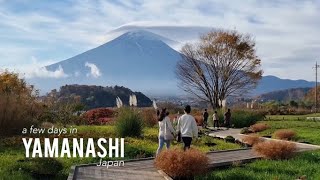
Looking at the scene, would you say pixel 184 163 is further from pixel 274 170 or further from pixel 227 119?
pixel 227 119

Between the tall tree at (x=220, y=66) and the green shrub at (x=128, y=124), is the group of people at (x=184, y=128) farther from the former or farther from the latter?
the tall tree at (x=220, y=66)

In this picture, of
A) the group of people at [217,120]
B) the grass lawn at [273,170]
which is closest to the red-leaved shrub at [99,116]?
the group of people at [217,120]

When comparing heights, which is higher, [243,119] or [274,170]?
[243,119]

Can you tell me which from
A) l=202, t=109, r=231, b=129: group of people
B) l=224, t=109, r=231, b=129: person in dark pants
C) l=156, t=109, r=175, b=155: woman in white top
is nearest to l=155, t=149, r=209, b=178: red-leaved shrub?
l=156, t=109, r=175, b=155: woman in white top

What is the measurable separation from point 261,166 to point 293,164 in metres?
0.88

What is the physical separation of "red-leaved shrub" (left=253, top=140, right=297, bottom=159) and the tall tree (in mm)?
38188

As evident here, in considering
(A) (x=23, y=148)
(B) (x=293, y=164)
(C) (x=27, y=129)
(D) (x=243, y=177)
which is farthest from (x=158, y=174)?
(C) (x=27, y=129)

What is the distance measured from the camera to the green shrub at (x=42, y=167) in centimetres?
1350

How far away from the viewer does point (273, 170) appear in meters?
13.3

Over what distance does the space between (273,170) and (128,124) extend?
1016cm

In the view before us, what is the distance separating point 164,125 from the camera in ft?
52.1

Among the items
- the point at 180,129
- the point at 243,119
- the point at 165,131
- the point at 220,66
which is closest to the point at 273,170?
the point at 180,129

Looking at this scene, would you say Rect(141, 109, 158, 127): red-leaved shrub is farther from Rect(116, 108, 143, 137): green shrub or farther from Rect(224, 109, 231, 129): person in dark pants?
Rect(116, 108, 143, 137): green shrub

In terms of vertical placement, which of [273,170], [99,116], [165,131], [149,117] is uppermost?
[99,116]
